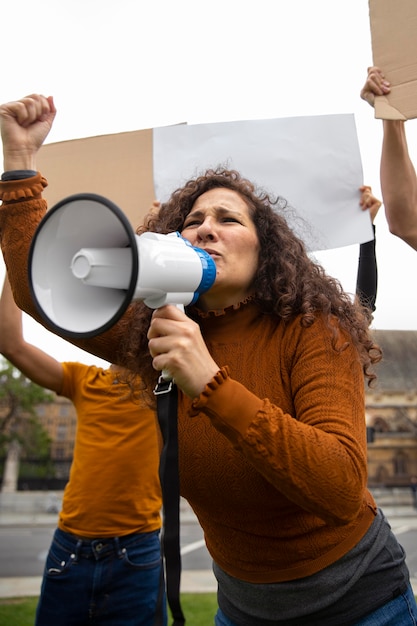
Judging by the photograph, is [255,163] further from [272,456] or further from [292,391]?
[272,456]

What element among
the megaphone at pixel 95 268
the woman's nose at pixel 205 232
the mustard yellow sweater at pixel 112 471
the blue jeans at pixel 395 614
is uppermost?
the woman's nose at pixel 205 232

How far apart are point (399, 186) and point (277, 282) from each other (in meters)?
0.66

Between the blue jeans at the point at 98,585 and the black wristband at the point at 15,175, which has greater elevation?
the black wristband at the point at 15,175

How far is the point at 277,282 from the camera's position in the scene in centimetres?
170

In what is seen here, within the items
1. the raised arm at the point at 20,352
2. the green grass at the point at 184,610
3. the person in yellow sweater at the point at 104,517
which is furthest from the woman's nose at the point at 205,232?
the green grass at the point at 184,610

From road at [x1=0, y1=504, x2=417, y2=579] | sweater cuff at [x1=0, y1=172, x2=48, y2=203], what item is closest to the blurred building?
road at [x1=0, y1=504, x2=417, y2=579]

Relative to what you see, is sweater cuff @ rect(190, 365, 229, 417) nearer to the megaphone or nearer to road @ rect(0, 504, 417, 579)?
the megaphone

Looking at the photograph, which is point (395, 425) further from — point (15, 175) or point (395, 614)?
point (15, 175)

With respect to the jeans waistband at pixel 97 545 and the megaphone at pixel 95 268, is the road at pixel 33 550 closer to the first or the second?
the jeans waistband at pixel 97 545

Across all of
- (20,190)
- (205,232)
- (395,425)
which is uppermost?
(20,190)

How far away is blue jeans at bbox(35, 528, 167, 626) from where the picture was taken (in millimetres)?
2826

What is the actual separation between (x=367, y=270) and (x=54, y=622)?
2176 mm

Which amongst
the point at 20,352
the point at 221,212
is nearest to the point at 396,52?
the point at 221,212

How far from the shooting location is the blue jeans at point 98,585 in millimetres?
2826
